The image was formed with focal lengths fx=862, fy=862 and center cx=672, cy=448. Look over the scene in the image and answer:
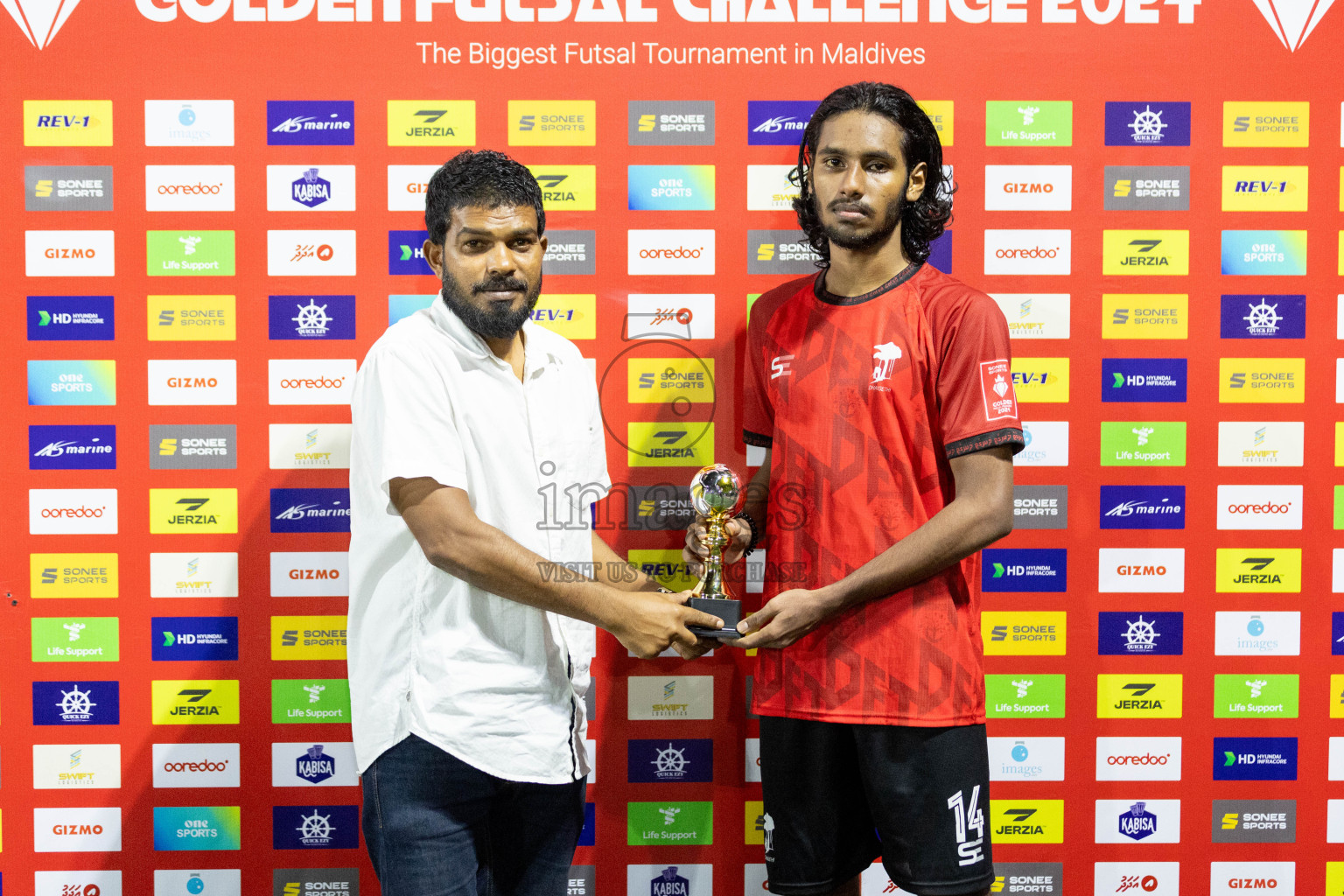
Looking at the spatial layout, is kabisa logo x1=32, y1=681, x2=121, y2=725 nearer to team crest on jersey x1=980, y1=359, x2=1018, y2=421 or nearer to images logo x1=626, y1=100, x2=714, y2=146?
images logo x1=626, y1=100, x2=714, y2=146

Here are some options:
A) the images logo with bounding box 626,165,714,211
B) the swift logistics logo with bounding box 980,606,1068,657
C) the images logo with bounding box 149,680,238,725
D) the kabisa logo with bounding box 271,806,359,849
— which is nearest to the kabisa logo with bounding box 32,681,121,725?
the images logo with bounding box 149,680,238,725

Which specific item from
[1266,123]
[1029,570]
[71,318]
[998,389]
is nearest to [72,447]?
[71,318]

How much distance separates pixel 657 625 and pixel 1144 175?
198cm

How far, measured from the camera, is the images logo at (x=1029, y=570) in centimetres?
260

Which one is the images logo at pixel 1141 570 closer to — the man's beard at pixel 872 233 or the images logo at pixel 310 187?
the man's beard at pixel 872 233

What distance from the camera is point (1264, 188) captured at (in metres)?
2.58

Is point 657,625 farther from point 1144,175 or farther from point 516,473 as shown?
point 1144,175

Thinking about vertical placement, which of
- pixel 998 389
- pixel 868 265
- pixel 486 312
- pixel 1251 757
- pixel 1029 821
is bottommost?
pixel 1029 821

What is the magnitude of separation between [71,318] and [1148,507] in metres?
3.26

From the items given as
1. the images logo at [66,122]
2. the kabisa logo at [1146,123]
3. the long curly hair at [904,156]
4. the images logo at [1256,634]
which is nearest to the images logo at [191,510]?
the images logo at [66,122]

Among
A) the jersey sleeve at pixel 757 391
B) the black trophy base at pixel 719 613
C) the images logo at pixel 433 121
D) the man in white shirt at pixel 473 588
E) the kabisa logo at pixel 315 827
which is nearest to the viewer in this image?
the man in white shirt at pixel 473 588

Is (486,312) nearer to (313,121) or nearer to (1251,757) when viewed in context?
(313,121)

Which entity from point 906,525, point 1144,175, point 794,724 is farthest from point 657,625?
point 1144,175

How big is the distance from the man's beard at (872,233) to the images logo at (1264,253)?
124cm
